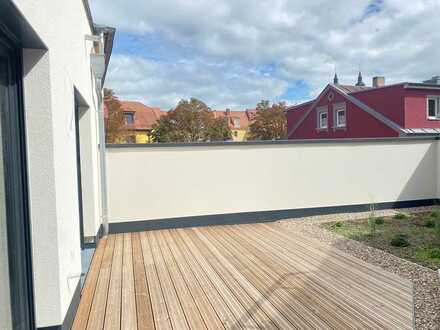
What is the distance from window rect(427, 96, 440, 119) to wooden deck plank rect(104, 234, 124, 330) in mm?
16512

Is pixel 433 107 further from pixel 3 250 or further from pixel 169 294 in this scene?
pixel 3 250

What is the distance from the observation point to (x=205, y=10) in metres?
9.41

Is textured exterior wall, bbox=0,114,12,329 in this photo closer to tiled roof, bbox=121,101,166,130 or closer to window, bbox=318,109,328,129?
window, bbox=318,109,328,129

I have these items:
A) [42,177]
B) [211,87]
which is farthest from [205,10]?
[211,87]

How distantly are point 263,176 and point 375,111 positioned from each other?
12.5 m

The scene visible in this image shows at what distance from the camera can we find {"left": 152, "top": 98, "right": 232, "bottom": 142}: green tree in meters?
32.2

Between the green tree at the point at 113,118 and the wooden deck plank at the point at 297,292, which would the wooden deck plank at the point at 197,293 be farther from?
the green tree at the point at 113,118

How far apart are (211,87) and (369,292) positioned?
45970mm

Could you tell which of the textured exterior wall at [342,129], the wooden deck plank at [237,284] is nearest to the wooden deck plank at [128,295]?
the wooden deck plank at [237,284]

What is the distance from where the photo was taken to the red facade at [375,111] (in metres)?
14.8

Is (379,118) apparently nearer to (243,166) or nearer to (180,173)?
(243,166)

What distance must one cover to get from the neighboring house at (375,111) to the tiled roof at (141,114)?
A: 21.0 metres

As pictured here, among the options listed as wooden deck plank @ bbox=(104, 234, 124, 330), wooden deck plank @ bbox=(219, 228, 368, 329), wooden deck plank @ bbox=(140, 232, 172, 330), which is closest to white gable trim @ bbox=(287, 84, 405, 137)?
wooden deck plank @ bbox=(219, 228, 368, 329)

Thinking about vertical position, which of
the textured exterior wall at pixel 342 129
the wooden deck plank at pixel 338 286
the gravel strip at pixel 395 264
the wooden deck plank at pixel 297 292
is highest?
the textured exterior wall at pixel 342 129
